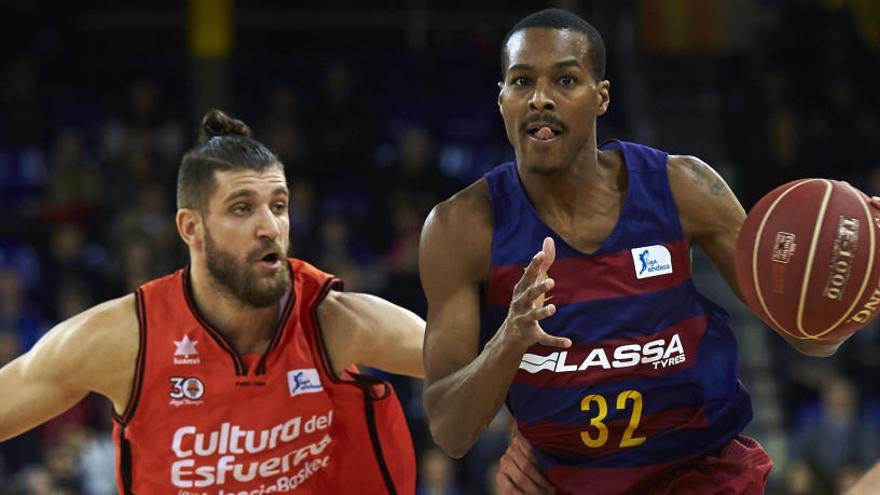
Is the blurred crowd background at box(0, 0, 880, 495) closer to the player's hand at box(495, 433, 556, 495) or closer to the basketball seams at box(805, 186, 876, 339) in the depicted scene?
the player's hand at box(495, 433, 556, 495)

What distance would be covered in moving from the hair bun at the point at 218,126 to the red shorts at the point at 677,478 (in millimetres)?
1585

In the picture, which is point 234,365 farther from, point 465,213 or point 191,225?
point 465,213

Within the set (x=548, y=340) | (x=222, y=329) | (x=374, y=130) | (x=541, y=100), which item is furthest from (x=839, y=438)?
(x=548, y=340)

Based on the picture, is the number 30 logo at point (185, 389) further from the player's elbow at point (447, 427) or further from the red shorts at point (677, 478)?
the red shorts at point (677, 478)

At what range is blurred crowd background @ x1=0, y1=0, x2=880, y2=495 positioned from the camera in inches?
367

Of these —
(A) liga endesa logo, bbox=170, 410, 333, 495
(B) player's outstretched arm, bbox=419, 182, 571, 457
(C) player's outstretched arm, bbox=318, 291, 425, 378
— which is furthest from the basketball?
(A) liga endesa logo, bbox=170, 410, 333, 495

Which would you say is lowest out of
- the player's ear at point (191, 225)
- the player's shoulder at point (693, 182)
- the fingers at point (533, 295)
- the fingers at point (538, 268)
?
the player's ear at point (191, 225)

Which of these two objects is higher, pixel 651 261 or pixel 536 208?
pixel 536 208

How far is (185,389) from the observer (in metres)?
4.32

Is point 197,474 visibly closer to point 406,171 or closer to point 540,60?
point 540,60

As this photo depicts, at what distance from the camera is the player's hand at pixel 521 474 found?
3824 millimetres

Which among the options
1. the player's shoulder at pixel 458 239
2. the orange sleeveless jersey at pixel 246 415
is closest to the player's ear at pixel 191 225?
the orange sleeveless jersey at pixel 246 415

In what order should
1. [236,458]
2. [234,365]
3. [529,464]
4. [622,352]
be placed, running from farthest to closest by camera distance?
[234,365], [236,458], [529,464], [622,352]

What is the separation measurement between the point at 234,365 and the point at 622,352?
52.5 inches
